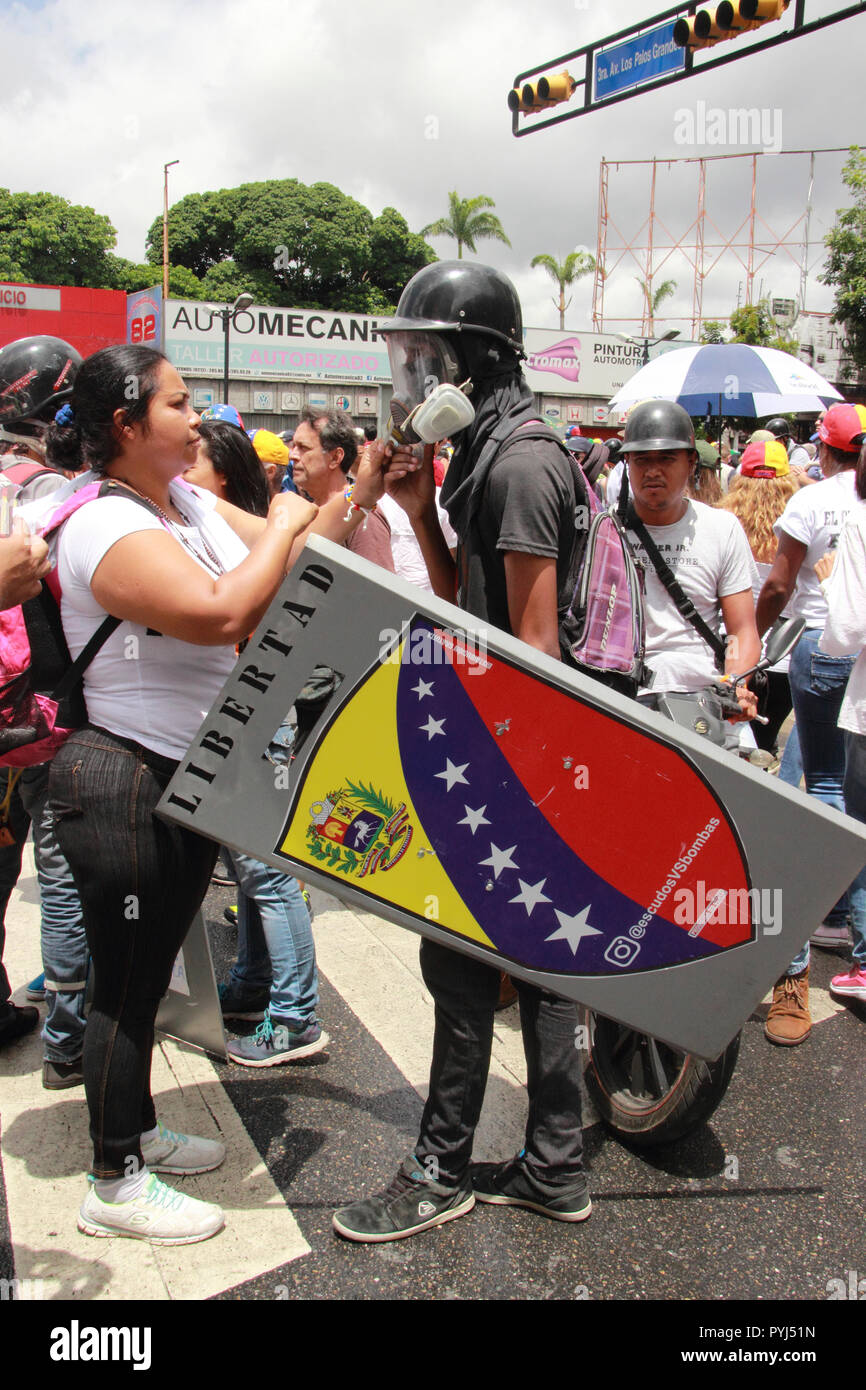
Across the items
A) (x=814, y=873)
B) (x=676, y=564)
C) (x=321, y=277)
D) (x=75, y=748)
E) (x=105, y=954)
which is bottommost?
(x=105, y=954)

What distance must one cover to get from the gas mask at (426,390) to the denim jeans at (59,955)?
1.51 metres

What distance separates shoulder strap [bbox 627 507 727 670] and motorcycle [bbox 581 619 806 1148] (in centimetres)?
25

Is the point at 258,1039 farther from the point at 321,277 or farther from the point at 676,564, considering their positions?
the point at 321,277

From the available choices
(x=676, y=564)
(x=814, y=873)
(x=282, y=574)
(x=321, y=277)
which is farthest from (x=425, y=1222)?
(x=321, y=277)

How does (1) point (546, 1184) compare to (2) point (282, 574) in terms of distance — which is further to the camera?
(1) point (546, 1184)

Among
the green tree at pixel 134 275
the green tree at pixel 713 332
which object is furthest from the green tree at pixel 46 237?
the green tree at pixel 713 332

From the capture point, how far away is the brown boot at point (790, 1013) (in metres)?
3.29

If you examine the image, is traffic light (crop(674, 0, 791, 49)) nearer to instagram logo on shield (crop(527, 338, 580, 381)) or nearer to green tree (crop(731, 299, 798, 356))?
green tree (crop(731, 299, 798, 356))

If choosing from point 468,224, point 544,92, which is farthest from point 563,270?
point 544,92

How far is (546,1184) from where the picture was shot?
238cm

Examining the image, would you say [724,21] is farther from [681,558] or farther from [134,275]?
[134,275]

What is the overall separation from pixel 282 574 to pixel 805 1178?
2.06m

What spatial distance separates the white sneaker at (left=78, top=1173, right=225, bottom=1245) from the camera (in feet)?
7.50

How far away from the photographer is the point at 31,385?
3160mm
